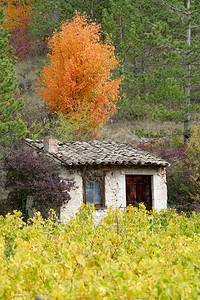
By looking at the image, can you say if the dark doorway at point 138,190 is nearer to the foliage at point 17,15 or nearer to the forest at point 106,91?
the forest at point 106,91

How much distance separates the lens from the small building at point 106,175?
13.3m

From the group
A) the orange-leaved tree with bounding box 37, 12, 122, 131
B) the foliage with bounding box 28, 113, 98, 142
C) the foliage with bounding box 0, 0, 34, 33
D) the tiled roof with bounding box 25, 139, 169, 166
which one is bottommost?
the tiled roof with bounding box 25, 139, 169, 166

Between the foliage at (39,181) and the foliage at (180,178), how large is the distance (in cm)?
639

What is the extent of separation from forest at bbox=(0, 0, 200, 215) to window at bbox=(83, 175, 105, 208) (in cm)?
131

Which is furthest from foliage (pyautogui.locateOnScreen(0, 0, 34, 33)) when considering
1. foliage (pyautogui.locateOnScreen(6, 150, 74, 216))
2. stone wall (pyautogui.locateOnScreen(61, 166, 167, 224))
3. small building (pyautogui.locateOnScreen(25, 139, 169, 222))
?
stone wall (pyautogui.locateOnScreen(61, 166, 167, 224))

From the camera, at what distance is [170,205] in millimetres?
17234

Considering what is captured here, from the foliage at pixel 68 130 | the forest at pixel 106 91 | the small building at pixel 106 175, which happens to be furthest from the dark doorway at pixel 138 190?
the foliage at pixel 68 130

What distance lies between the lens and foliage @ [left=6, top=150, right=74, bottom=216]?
1253 centimetres

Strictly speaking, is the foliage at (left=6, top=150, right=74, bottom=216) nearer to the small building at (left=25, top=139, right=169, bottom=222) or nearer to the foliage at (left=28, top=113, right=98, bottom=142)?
the small building at (left=25, top=139, right=169, bottom=222)

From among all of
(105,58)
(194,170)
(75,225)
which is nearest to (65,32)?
(105,58)

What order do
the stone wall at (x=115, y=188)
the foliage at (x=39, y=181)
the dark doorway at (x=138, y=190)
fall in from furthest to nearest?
the dark doorway at (x=138, y=190)
the stone wall at (x=115, y=188)
the foliage at (x=39, y=181)

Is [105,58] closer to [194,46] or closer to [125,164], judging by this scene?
[194,46]

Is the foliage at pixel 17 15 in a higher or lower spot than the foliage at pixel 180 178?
higher

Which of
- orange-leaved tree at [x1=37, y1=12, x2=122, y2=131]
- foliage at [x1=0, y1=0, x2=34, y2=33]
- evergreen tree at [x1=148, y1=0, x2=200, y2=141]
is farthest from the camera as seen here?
foliage at [x1=0, y1=0, x2=34, y2=33]
